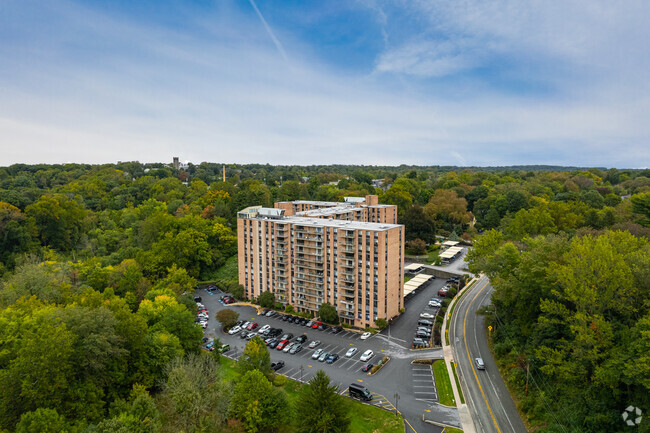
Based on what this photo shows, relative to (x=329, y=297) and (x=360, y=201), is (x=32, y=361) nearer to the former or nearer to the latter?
(x=329, y=297)

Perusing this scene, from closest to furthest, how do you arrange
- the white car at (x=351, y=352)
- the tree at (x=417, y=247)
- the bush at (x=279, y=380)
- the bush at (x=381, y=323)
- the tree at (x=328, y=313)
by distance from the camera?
the bush at (x=279, y=380), the white car at (x=351, y=352), the bush at (x=381, y=323), the tree at (x=328, y=313), the tree at (x=417, y=247)

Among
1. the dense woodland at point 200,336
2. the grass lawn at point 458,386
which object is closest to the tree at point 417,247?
the dense woodland at point 200,336

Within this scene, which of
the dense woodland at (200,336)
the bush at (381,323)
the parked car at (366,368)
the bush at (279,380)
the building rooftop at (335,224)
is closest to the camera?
the dense woodland at (200,336)

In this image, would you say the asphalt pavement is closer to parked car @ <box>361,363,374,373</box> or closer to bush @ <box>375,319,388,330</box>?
parked car @ <box>361,363,374,373</box>

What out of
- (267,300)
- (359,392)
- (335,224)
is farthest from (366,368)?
(267,300)

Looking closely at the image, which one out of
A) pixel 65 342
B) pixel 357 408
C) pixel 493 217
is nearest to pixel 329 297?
pixel 357 408

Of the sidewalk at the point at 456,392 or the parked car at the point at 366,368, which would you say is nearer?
the sidewalk at the point at 456,392

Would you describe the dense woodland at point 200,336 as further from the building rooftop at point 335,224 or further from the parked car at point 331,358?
the building rooftop at point 335,224

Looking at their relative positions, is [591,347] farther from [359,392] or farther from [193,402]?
[193,402]
